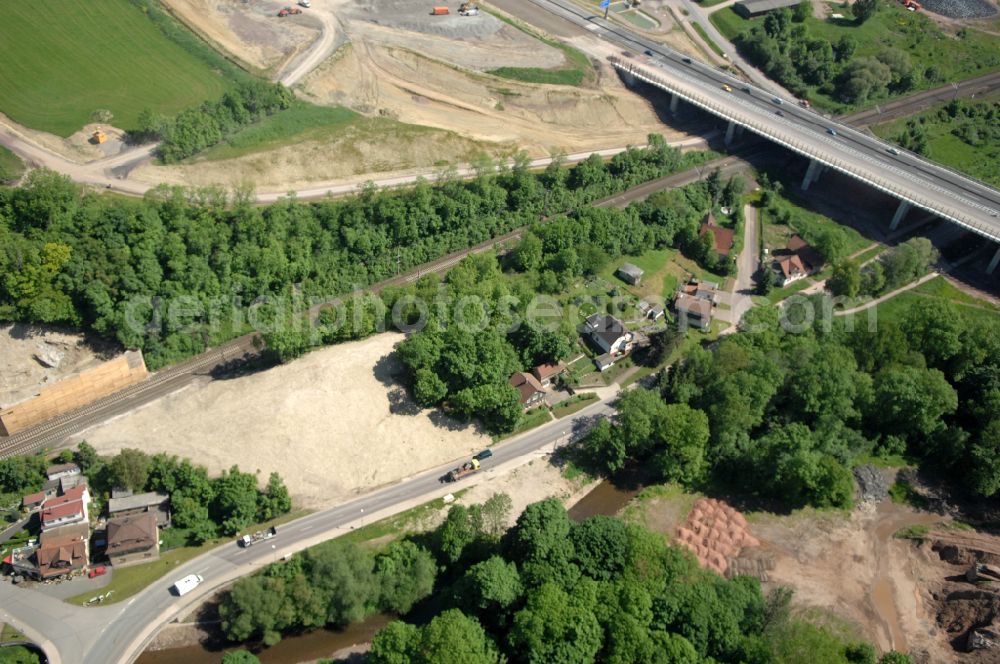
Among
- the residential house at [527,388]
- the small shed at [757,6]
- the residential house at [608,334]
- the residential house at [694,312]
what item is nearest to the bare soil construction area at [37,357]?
the residential house at [527,388]

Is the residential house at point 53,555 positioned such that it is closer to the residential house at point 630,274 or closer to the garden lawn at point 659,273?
the garden lawn at point 659,273

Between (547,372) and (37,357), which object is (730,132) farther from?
(37,357)

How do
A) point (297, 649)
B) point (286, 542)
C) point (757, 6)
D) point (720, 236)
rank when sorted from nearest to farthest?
point (297, 649)
point (286, 542)
point (720, 236)
point (757, 6)

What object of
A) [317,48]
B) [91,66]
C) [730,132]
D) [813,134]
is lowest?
[91,66]

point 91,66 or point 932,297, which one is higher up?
point 91,66

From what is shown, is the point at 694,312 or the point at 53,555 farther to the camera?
the point at 694,312

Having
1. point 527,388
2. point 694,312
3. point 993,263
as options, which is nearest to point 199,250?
point 527,388

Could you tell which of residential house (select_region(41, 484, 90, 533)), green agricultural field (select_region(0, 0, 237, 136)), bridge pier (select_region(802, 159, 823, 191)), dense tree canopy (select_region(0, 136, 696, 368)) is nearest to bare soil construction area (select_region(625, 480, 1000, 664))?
dense tree canopy (select_region(0, 136, 696, 368))

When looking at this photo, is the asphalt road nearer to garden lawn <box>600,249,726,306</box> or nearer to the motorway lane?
garden lawn <box>600,249,726,306</box>
